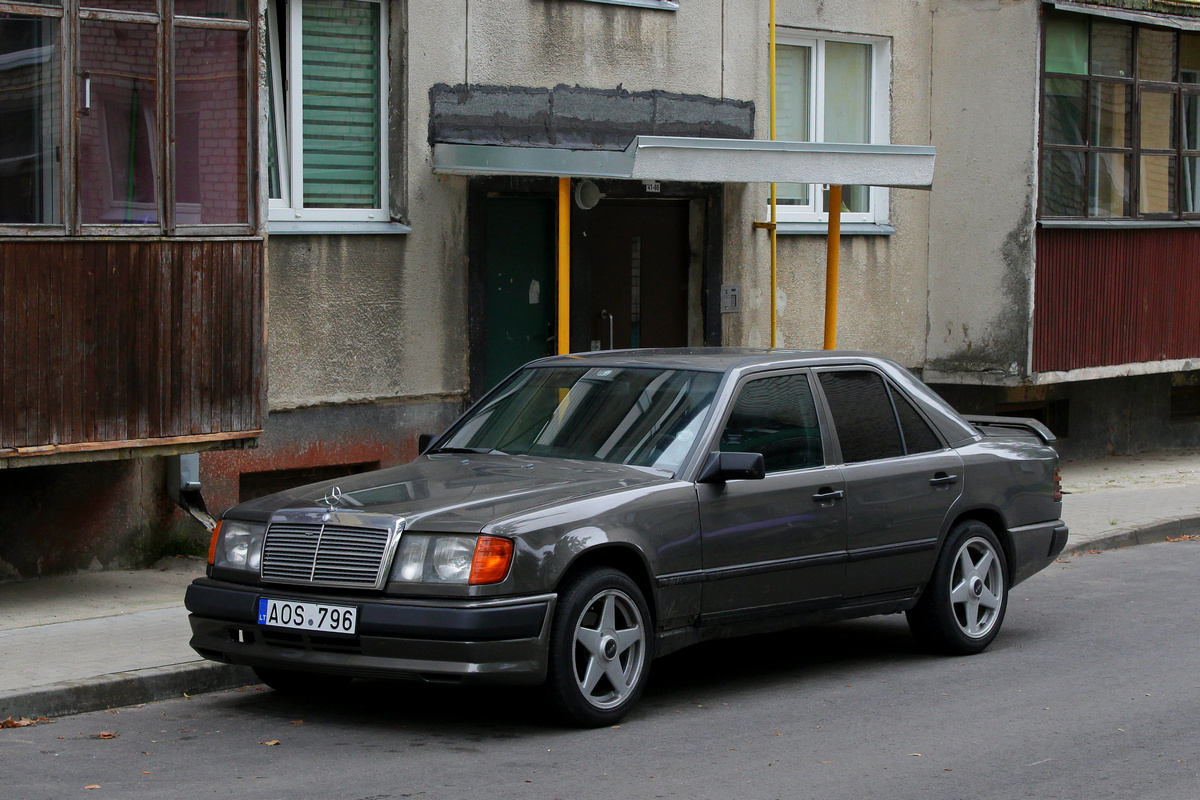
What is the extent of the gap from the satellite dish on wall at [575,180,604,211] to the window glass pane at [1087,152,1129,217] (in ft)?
17.7

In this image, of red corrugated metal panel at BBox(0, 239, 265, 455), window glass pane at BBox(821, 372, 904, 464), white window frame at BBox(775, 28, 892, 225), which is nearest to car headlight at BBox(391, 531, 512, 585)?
window glass pane at BBox(821, 372, 904, 464)

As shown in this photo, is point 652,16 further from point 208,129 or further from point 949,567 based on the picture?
point 949,567

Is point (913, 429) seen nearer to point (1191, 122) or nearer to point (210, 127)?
point (210, 127)

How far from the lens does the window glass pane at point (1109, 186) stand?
15.3 meters

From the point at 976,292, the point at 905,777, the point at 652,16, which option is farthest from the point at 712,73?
the point at 905,777

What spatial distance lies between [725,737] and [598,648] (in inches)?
24.7

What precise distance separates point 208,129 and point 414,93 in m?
2.61

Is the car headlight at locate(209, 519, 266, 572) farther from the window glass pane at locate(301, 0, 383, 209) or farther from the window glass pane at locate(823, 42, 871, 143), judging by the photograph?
the window glass pane at locate(823, 42, 871, 143)

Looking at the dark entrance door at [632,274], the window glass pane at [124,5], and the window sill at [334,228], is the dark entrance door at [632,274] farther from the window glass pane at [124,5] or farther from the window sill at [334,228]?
the window glass pane at [124,5]

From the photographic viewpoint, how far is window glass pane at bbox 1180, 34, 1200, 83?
16016 millimetres

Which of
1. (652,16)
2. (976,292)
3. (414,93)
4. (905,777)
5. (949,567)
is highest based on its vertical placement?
(652,16)

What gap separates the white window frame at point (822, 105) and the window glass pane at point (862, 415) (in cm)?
693

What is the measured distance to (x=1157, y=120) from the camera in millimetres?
15828

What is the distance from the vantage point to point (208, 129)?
9297 mm
